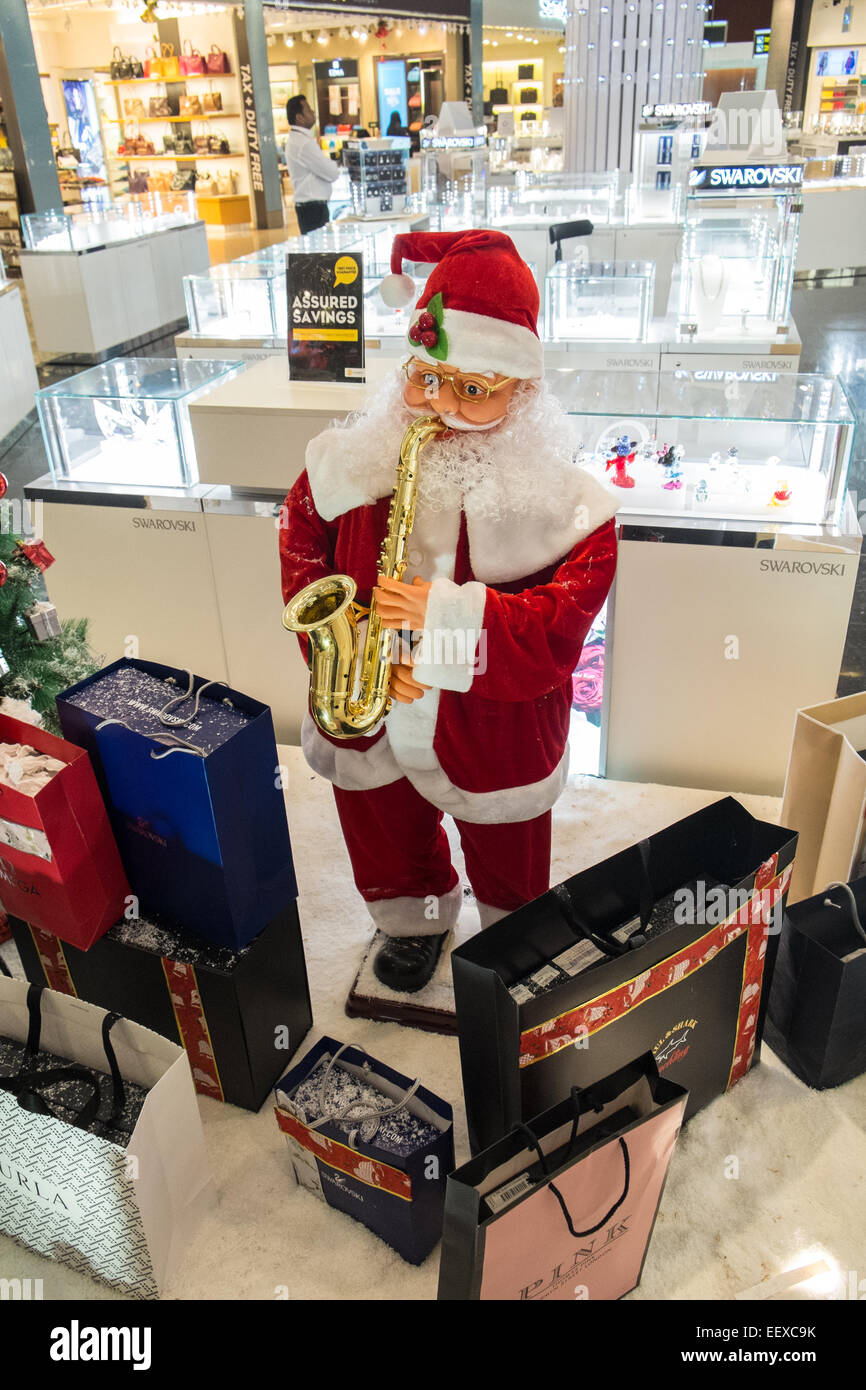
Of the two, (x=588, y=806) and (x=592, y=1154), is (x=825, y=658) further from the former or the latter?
(x=592, y=1154)

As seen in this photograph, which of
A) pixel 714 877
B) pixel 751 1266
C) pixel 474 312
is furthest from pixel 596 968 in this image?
pixel 474 312

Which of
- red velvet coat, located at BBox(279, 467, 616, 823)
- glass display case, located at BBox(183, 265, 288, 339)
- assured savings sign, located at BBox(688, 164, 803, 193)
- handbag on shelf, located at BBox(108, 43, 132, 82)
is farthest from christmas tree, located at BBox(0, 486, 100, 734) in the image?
handbag on shelf, located at BBox(108, 43, 132, 82)

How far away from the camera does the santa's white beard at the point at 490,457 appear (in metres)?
1.90

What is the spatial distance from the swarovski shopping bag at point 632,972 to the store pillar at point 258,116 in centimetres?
1437

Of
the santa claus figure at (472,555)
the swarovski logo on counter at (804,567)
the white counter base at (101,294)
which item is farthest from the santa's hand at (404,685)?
the white counter base at (101,294)

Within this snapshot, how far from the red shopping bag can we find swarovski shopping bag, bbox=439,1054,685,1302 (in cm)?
92

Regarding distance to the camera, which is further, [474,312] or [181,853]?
[181,853]

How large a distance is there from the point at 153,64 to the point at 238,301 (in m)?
11.3

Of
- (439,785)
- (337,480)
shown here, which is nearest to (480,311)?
(337,480)

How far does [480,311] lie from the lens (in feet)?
5.87

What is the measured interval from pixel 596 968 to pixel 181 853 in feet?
2.66

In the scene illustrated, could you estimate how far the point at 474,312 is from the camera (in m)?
1.79

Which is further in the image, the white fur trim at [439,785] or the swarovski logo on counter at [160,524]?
the swarovski logo on counter at [160,524]

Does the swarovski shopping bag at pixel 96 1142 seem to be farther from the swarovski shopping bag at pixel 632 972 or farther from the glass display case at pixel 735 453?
the glass display case at pixel 735 453
